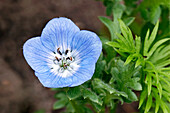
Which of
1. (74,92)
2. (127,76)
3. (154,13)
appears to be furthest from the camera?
(154,13)

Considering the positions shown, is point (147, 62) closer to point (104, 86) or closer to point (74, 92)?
point (104, 86)

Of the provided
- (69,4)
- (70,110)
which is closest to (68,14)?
(69,4)

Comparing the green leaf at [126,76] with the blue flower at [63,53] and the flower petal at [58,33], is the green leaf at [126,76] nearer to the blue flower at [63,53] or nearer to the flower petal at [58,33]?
the blue flower at [63,53]

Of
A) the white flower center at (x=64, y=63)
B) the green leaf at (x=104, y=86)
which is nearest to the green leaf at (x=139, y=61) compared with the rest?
the green leaf at (x=104, y=86)

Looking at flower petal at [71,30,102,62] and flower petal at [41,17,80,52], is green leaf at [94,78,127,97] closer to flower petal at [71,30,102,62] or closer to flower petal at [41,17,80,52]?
flower petal at [71,30,102,62]

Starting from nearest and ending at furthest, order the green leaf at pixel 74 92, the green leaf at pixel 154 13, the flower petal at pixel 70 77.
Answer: the flower petal at pixel 70 77, the green leaf at pixel 74 92, the green leaf at pixel 154 13

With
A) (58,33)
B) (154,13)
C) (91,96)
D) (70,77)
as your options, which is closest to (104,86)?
(91,96)
